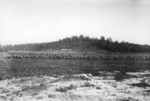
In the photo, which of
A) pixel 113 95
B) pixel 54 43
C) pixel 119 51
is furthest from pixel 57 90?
pixel 54 43

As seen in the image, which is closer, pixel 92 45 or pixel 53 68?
pixel 53 68

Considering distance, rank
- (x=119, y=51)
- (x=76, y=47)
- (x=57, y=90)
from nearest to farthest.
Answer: (x=57, y=90) < (x=119, y=51) < (x=76, y=47)

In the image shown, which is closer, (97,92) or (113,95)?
(113,95)

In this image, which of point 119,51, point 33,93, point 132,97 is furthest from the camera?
point 119,51

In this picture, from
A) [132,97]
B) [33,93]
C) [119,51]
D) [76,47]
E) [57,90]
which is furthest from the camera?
[76,47]

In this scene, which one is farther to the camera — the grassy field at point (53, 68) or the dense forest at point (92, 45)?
the dense forest at point (92, 45)

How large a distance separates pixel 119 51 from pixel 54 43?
68948 millimetres

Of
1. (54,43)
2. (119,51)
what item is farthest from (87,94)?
(54,43)

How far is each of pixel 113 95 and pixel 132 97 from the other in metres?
1.64

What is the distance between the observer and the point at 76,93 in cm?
1831

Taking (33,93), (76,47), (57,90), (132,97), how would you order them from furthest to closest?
(76,47)
(57,90)
(33,93)
(132,97)

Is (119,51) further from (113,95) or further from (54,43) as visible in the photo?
(113,95)

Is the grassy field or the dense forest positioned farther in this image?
the dense forest

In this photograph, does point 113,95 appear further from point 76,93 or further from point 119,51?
point 119,51
